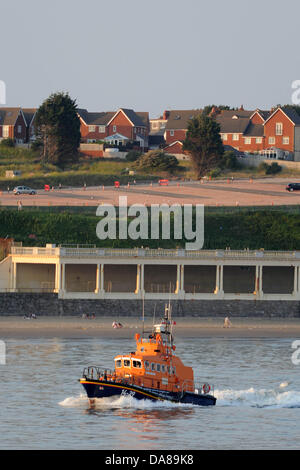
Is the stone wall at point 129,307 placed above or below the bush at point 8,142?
below

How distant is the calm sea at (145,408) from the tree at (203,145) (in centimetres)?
9852

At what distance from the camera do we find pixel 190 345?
88062mm

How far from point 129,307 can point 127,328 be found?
7.97 metres

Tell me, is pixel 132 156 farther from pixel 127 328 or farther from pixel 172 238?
pixel 127 328

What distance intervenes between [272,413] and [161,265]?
4618 cm

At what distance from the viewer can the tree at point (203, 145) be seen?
182625mm

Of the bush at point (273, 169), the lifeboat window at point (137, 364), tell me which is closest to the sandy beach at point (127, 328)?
the lifeboat window at point (137, 364)

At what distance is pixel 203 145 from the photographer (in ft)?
603

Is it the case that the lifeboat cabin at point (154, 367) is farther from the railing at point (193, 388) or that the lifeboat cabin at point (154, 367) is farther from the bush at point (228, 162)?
the bush at point (228, 162)

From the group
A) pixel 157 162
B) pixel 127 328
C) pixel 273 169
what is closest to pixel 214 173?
pixel 157 162

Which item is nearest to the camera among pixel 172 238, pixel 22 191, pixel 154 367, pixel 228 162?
pixel 154 367
